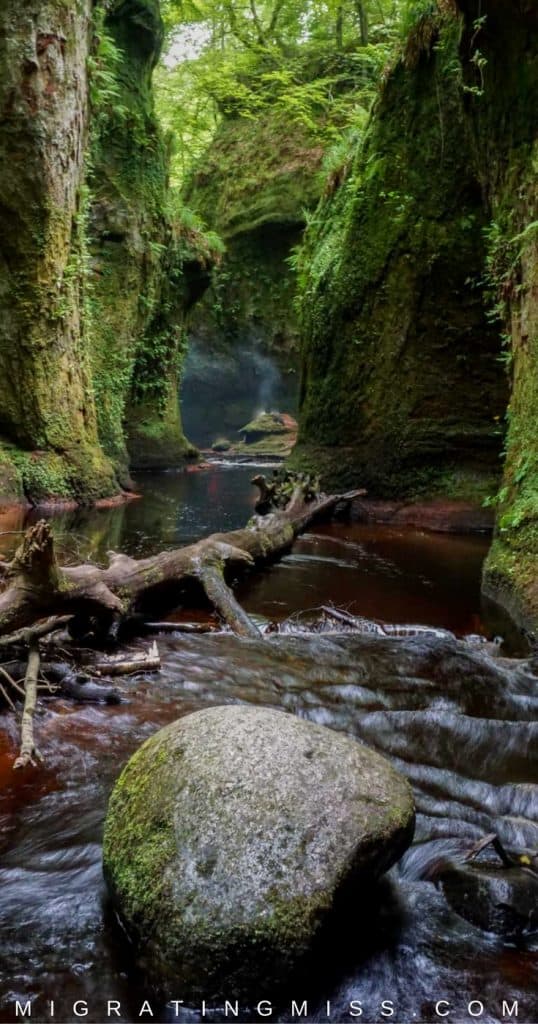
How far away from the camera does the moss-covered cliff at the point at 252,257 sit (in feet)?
84.8

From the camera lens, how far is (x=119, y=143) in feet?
48.9

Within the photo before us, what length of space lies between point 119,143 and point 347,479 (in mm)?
9785

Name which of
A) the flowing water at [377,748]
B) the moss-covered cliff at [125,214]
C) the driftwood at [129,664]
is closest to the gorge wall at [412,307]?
the moss-covered cliff at [125,214]

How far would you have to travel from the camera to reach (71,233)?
1096 centimetres

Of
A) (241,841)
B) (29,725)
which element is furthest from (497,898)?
(29,725)

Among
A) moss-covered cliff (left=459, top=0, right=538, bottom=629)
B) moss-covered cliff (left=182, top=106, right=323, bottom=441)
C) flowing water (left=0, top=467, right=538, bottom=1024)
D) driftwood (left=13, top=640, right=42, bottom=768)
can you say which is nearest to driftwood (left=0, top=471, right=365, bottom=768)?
driftwood (left=13, top=640, right=42, bottom=768)

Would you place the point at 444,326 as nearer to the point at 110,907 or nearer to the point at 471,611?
the point at 471,611

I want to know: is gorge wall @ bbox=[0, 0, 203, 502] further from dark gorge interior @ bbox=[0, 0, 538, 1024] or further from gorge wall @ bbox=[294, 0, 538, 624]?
gorge wall @ bbox=[294, 0, 538, 624]

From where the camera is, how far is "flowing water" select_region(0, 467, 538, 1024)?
6.16 ft

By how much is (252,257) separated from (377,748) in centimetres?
2758

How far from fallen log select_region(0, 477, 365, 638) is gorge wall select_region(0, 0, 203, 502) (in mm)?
5103

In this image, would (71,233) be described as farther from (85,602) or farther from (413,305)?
(85,602)

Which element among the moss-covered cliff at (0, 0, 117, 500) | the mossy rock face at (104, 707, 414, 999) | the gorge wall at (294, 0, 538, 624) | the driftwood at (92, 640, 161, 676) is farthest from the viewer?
the gorge wall at (294, 0, 538, 624)

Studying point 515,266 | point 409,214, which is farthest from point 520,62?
point 409,214
